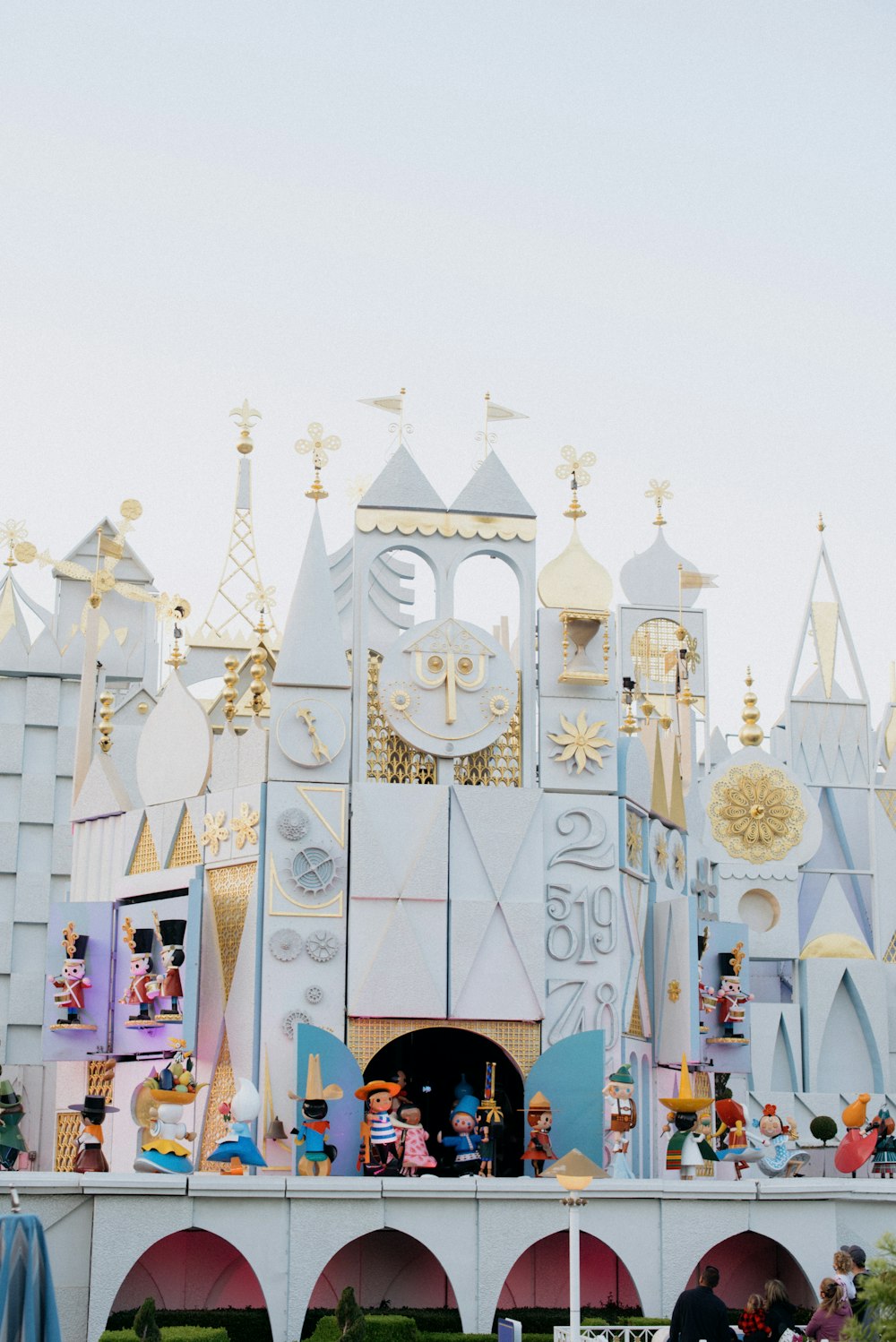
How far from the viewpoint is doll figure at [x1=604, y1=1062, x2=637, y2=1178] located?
24.9 m

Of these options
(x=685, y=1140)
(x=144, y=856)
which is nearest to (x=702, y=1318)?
(x=685, y=1140)

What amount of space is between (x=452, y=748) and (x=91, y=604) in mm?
8514

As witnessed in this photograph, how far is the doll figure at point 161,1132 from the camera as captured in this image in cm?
2227

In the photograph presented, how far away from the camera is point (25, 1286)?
16.4 metres

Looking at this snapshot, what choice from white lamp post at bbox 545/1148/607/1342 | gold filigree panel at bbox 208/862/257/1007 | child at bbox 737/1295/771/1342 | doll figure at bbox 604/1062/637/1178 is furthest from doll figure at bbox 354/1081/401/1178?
child at bbox 737/1295/771/1342

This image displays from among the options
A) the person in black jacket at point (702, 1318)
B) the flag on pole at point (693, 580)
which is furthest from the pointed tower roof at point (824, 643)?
the person in black jacket at point (702, 1318)

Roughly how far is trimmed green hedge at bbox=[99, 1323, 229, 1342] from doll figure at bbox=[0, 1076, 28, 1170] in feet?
19.4

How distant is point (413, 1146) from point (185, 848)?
6344 millimetres

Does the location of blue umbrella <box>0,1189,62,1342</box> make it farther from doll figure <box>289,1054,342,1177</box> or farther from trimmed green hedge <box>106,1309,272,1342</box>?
doll figure <box>289,1054,342,1177</box>

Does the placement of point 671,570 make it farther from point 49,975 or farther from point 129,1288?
point 129,1288

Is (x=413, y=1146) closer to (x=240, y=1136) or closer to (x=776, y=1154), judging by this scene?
(x=240, y=1136)

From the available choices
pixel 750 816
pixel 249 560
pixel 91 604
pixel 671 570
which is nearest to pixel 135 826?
pixel 91 604

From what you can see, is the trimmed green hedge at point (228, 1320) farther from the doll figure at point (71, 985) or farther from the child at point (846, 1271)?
the doll figure at point (71, 985)

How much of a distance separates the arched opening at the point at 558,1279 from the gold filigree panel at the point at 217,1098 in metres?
4.88
